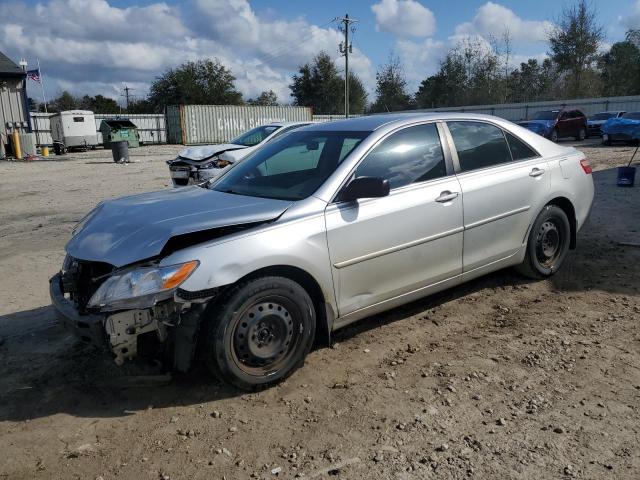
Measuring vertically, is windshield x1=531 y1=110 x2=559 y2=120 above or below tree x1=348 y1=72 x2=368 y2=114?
below

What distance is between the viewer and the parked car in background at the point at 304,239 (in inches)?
121

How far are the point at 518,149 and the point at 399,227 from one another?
1791 millimetres

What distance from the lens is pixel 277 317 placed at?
10.9ft

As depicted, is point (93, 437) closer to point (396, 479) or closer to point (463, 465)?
point (396, 479)

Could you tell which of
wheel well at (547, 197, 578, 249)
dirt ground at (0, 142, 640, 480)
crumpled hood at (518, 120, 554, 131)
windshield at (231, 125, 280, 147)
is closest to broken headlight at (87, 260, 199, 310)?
dirt ground at (0, 142, 640, 480)

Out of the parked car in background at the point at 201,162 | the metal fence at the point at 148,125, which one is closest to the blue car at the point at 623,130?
the parked car in background at the point at 201,162

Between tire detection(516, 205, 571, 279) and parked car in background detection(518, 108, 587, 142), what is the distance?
2204 centimetres

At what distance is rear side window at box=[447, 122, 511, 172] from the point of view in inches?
175

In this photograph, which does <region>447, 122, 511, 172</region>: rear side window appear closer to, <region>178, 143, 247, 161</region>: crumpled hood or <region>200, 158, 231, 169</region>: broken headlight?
<region>200, 158, 231, 169</region>: broken headlight

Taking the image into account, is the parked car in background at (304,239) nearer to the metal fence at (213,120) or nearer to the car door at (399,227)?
the car door at (399,227)

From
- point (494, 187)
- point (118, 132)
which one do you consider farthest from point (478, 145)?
point (118, 132)

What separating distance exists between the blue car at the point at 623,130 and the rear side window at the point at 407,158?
2064 centimetres

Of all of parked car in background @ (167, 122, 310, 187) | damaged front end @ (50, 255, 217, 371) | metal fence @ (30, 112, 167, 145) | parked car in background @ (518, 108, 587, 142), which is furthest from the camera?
metal fence @ (30, 112, 167, 145)

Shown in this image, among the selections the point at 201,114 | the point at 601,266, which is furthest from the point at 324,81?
the point at 601,266
